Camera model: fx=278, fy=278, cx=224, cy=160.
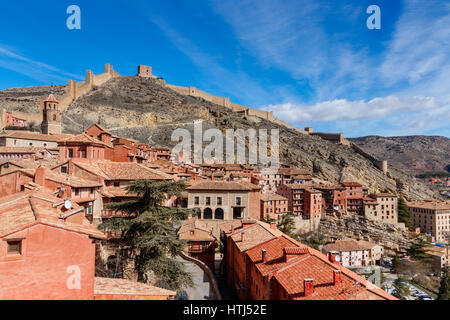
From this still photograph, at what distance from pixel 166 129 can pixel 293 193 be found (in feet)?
144

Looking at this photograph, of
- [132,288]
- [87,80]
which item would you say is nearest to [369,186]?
[132,288]

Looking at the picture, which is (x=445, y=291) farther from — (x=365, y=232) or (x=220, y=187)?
(x=220, y=187)

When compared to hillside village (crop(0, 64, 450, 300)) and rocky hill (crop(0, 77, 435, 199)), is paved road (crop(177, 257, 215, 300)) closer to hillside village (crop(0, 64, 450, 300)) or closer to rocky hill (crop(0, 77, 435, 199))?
hillside village (crop(0, 64, 450, 300))

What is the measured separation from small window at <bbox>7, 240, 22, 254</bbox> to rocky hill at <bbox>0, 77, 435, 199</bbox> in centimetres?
6916

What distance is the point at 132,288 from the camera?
35.8ft

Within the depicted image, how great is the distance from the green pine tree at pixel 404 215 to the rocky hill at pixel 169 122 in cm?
1104

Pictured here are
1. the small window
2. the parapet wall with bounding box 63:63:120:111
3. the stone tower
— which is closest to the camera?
the small window

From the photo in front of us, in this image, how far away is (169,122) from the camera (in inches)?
3615

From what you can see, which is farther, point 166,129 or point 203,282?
point 166,129

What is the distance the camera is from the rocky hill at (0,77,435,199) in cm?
8319

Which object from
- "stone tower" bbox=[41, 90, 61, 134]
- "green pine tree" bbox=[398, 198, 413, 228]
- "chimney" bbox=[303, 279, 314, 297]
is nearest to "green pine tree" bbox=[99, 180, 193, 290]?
"chimney" bbox=[303, 279, 314, 297]

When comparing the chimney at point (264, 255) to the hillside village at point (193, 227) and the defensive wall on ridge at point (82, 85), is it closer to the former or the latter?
the hillside village at point (193, 227)

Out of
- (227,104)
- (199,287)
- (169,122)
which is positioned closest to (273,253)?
(199,287)
